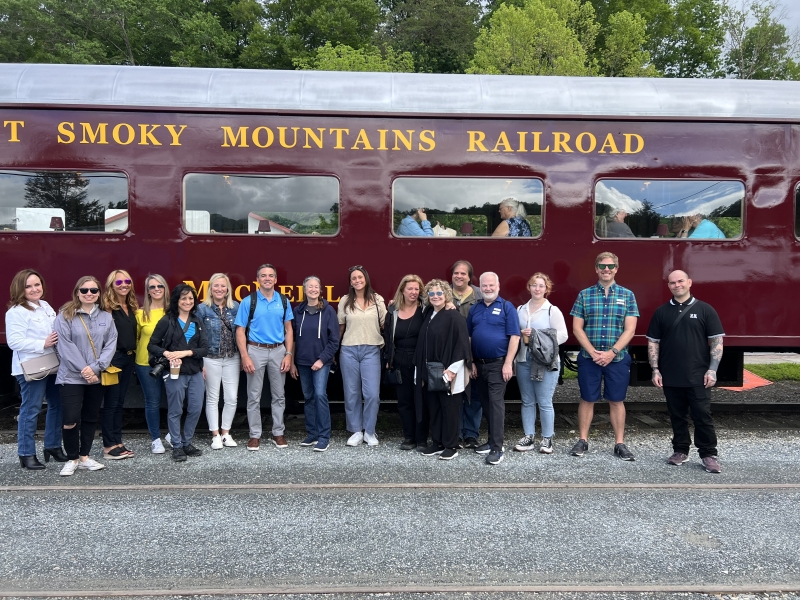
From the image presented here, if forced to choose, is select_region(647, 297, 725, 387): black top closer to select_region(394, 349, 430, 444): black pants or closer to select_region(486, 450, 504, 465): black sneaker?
select_region(486, 450, 504, 465): black sneaker

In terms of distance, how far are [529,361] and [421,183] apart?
188 centimetres

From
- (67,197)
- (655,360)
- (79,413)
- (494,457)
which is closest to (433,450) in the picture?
(494,457)

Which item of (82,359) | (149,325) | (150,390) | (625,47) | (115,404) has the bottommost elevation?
(115,404)

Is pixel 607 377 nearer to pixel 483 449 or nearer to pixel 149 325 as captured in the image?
pixel 483 449

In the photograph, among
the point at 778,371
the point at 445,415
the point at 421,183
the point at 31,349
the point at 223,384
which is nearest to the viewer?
the point at 31,349

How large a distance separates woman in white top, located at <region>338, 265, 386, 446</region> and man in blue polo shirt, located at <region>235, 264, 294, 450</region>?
1.65 ft

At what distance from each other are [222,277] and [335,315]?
1036 mm

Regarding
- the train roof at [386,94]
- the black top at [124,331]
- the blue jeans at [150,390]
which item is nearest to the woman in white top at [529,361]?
the train roof at [386,94]

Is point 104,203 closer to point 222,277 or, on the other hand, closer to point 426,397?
point 222,277

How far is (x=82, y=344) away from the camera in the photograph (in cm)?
475

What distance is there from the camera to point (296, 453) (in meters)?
5.42

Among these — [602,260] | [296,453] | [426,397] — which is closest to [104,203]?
[296,453]

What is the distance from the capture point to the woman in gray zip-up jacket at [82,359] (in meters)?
4.70

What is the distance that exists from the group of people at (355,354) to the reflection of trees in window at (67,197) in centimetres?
78
